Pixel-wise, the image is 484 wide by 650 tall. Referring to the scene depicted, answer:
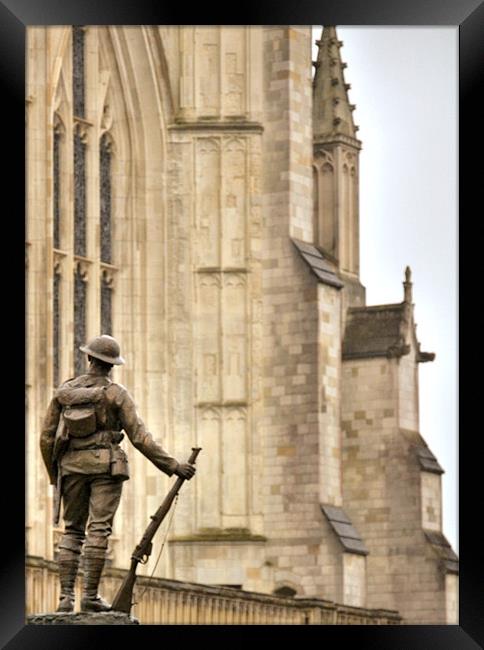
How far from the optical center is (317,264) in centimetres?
3731

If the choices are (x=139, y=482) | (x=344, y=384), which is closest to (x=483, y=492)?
(x=139, y=482)

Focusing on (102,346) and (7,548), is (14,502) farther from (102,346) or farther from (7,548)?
(102,346)

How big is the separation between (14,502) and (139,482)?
74.1ft

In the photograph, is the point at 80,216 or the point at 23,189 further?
the point at 80,216

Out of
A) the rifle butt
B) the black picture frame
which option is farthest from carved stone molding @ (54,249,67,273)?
the black picture frame

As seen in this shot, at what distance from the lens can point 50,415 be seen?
15250 millimetres

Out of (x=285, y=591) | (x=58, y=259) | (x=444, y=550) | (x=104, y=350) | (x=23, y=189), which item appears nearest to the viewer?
(x=23, y=189)

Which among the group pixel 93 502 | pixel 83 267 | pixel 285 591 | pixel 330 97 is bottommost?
pixel 285 591

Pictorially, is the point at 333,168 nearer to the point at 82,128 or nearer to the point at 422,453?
the point at 422,453

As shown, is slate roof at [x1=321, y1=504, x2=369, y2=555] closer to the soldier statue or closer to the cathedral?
the cathedral

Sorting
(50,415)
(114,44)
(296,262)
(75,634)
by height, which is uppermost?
(114,44)

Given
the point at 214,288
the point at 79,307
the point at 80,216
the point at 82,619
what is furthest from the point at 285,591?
the point at 82,619

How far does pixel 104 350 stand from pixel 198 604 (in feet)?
54.3

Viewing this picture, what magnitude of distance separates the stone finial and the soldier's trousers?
87.8 feet
